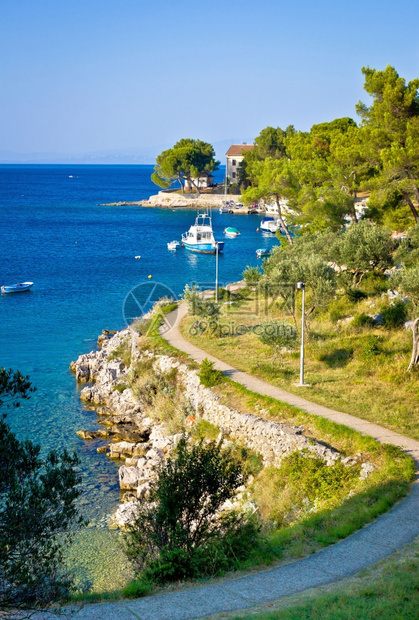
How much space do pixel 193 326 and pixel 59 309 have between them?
622 inches

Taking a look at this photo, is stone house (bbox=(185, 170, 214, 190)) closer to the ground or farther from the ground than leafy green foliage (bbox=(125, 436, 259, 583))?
farther from the ground

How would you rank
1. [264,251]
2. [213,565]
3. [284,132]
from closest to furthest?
[213,565], [264,251], [284,132]

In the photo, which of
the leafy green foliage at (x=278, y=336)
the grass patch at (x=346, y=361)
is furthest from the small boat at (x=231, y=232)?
the leafy green foliage at (x=278, y=336)

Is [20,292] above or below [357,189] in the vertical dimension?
below

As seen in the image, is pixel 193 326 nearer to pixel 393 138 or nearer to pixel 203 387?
pixel 203 387

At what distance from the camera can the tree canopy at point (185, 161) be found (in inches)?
4006

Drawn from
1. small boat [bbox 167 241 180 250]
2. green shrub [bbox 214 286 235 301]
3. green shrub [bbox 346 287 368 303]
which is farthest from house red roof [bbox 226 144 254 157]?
green shrub [bbox 346 287 368 303]

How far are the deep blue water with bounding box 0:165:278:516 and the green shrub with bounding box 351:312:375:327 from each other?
12189 millimetres

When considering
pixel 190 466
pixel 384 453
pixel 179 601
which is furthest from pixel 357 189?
pixel 179 601

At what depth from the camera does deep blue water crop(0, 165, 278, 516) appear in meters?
24.3

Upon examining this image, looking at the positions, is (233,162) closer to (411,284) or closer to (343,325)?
(343,325)

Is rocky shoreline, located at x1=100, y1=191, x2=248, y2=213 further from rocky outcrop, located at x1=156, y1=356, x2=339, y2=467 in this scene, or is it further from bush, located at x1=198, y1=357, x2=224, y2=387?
rocky outcrop, located at x1=156, y1=356, x2=339, y2=467

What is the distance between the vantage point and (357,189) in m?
41.7

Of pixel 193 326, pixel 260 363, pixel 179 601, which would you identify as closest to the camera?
pixel 179 601
